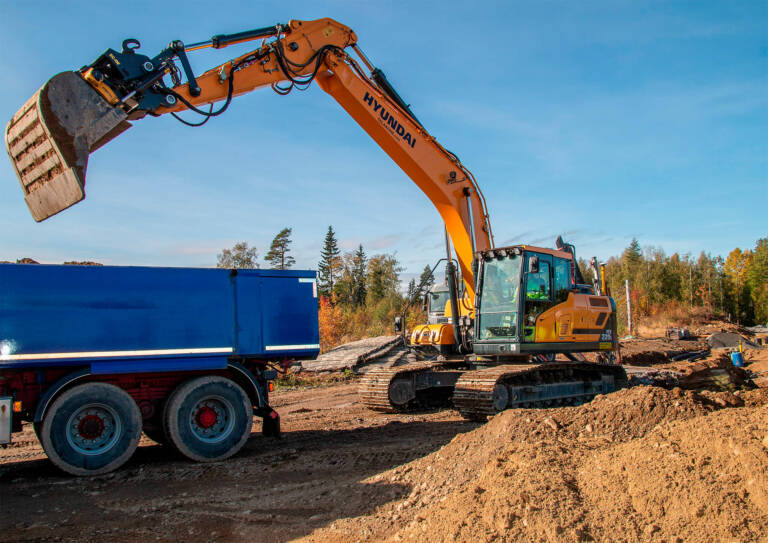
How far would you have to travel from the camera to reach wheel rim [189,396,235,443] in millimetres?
7844

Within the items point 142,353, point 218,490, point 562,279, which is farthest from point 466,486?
point 562,279

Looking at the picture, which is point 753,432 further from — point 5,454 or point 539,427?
point 5,454

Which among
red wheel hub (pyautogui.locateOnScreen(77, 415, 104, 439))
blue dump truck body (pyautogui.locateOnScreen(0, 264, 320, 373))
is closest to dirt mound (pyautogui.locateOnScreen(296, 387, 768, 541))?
blue dump truck body (pyautogui.locateOnScreen(0, 264, 320, 373))

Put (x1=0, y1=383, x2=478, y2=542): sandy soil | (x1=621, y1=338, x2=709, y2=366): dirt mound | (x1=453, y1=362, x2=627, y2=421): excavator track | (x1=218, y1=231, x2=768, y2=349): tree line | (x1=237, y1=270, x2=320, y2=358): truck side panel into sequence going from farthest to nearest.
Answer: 1. (x1=218, y1=231, x2=768, y2=349): tree line
2. (x1=621, y1=338, x2=709, y2=366): dirt mound
3. (x1=453, y1=362, x2=627, y2=421): excavator track
4. (x1=237, y1=270, x2=320, y2=358): truck side panel
5. (x1=0, y1=383, x2=478, y2=542): sandy soil

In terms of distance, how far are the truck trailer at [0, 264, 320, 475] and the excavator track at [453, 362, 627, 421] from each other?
9.06ft

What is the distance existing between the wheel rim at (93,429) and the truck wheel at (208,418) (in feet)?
Result: 2.18

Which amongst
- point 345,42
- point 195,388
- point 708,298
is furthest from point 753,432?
point 708,298

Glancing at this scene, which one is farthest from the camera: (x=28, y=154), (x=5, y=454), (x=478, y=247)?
(x=478, y=247)

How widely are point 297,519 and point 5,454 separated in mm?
5656

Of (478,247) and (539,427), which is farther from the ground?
(478,247)

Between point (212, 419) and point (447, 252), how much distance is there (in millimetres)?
5436

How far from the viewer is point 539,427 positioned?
6734mm

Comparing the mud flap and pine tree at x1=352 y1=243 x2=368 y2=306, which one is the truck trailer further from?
pine tree at x1=352 y1=243 x2=368 y2=306

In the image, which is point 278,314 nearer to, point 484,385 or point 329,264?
point 484,385
